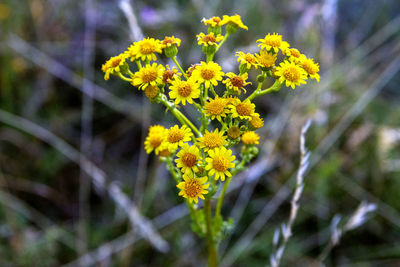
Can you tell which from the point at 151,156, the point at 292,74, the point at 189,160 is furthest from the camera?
the point at 151,156

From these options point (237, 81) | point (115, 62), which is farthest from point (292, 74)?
point (115, 62)

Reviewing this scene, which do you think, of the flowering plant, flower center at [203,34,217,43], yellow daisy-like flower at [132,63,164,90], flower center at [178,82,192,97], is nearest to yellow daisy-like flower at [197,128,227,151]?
the flowering plant

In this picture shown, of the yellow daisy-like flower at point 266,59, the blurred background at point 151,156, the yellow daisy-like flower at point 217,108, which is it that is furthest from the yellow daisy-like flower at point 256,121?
the blurred background at point 151,156

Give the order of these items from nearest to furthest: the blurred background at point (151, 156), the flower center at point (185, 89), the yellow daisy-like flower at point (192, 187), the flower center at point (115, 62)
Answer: the yellow daisy-like flower at point (192, 187) → the flower center at point (185, 89) → the flower center at point (115, 62) → the blurred background at point (151, 156)

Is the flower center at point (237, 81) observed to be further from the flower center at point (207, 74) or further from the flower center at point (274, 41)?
the flower center at point (274, 41)

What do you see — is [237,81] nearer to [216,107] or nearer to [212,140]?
[216,107]

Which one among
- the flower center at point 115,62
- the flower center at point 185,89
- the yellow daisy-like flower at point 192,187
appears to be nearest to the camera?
the yellow daisy-like flower at point 192,187

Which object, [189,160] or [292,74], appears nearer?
[189,160]
